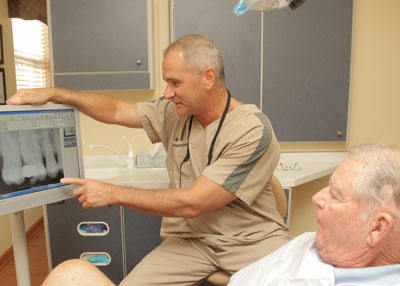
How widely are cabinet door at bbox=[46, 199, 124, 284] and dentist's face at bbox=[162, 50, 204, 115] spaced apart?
806mm

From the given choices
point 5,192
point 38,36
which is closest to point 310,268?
point 5,192

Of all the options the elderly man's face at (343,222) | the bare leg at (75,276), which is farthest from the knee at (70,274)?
the elderly man's face at (343,222)

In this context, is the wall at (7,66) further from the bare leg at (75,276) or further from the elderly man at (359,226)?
the elderly man at (359,226)

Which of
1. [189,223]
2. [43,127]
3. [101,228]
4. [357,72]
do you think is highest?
[357,72]

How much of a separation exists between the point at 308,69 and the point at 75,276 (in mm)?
1853

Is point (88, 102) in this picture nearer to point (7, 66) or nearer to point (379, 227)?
point (379, 227)

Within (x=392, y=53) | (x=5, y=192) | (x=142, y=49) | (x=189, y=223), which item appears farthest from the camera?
(x=392, y=53)

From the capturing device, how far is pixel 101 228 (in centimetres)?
193

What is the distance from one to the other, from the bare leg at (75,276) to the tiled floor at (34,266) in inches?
59.1

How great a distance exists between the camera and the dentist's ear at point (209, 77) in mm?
1400

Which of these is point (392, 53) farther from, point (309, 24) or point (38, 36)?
point (38, 36)

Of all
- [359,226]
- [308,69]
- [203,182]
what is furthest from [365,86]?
[359,226]

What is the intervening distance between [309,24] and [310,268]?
177 cm

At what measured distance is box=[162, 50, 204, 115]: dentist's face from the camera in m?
1.38
